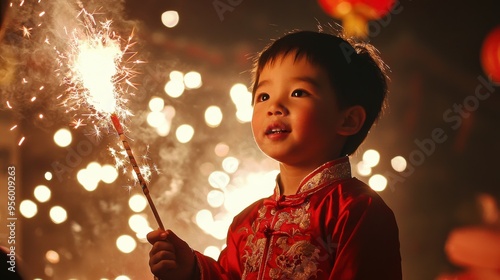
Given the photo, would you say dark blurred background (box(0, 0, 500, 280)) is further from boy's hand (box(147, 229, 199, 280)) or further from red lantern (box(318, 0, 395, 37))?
boy's hand (box(147, 229, 199, 280))

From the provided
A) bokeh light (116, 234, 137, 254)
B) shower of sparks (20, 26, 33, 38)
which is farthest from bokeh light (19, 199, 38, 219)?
shower of sparks (20, 26, 33, 38)

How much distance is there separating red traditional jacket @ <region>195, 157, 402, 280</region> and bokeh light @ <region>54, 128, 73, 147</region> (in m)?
0.67

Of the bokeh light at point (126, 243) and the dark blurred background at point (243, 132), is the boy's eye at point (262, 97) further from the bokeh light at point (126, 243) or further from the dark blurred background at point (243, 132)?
the bokeh light at point (126, 243)

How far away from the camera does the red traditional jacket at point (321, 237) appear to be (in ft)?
3.34

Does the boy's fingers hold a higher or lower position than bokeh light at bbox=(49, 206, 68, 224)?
lower

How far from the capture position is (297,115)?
3.74ft

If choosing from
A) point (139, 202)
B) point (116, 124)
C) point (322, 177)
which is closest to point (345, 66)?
point (322, 177)

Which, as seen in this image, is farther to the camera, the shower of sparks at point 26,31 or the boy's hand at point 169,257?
the shower of sparks at point 26,31

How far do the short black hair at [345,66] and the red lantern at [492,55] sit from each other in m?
0.49

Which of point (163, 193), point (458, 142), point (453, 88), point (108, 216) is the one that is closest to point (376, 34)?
point (453, 88)

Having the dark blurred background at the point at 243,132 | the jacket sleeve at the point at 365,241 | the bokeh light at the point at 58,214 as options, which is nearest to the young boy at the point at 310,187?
the jacket sleeve at the point at 365,241

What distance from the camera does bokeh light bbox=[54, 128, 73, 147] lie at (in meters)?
1.70

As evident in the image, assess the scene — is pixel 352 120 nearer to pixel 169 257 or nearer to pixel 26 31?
pixel 169 257

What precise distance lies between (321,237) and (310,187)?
12 cm
